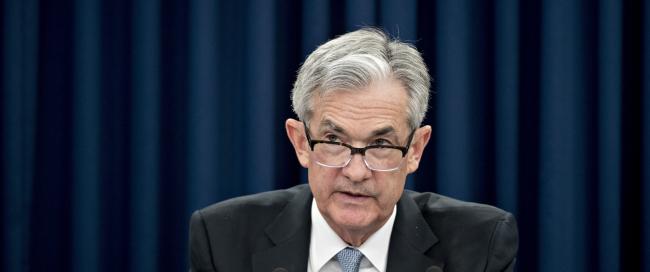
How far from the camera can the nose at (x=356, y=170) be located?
70.7 inches

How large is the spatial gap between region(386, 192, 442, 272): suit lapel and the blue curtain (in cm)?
73

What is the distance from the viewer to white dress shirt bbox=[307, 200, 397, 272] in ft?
6.52

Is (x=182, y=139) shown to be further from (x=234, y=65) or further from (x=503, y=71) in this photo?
(x=503, y=71)

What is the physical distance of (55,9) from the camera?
9.45 ft

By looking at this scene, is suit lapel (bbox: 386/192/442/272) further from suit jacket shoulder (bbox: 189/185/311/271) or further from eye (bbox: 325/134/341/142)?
eye (bbox: 325/134/341/142)

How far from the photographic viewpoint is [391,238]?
6.65ft

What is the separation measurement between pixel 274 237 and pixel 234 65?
972 mm

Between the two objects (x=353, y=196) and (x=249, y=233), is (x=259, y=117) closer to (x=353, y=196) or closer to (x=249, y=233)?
(x=249, y=233)

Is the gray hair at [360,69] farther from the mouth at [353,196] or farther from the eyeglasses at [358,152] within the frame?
the mouth at [353,196]

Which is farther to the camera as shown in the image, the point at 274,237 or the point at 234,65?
the point at 234,65

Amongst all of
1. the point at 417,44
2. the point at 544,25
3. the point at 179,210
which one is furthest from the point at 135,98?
the point at 544,25

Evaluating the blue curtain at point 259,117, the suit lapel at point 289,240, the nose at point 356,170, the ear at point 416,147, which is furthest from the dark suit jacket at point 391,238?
the blue curtain at point 259,117

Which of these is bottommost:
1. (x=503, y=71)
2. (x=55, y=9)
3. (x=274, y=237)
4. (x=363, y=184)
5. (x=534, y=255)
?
(x=534, y=255)

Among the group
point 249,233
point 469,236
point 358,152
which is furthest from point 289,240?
point 469,236
